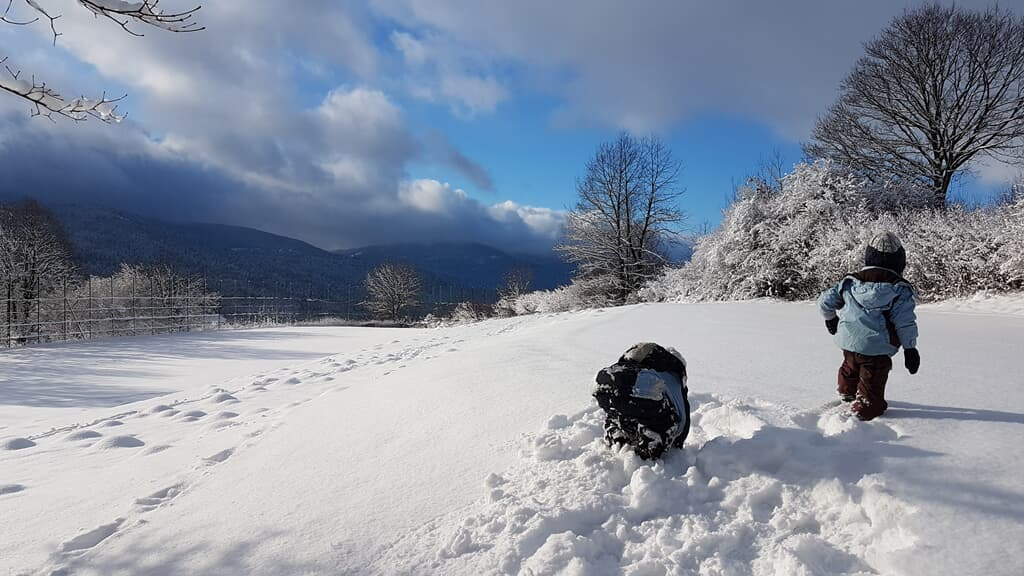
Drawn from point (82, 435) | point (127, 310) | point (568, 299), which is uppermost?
point (127, 310)

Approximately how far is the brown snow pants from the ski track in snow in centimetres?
398

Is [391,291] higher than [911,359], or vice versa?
[391,291]

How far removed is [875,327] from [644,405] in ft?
5.65

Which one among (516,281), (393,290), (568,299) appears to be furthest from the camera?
(393,290)

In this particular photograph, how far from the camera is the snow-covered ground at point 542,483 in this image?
1919 mm

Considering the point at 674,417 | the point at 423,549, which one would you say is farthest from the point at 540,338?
the point at 423,549

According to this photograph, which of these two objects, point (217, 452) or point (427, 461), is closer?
point (427, 461)

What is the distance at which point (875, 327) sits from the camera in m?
3.05

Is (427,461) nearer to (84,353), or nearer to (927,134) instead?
(84,353)

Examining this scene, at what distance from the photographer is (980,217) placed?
11391mm

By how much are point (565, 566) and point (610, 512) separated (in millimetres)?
414

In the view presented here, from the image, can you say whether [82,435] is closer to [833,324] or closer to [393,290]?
[833,324]

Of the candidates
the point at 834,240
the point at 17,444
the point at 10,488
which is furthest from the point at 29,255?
the point at 834,240

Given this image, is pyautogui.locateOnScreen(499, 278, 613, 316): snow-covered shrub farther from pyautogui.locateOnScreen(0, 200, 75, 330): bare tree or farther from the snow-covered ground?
pyautogui.locateOnScreen(0, 200, 75, 330): bare tree
